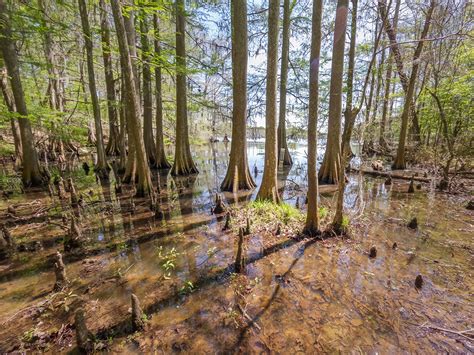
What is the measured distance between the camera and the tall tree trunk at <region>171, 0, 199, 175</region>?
9172mm

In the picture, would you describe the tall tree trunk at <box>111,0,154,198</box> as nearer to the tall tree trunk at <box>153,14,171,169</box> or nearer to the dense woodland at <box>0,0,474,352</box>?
the dense woodland at <box>0,0,474,352</box>

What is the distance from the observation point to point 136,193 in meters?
7.22

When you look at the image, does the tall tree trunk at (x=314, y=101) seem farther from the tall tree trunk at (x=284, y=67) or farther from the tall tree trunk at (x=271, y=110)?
the tall tree trunk at (x=284, y=67)

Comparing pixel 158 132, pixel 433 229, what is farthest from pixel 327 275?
pixel 158 132

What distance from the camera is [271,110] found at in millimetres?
5566

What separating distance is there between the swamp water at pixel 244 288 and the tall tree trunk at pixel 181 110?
18.6 ft

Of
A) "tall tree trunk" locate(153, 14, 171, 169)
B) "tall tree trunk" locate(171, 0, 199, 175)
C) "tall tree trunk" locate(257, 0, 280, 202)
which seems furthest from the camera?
"tall tree trunk" locate(153, 14, 171, 169)

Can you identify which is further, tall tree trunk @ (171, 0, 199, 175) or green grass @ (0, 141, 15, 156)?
green grass @ (0, 141, 15, 156)

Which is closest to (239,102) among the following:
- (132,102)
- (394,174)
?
(132,102)

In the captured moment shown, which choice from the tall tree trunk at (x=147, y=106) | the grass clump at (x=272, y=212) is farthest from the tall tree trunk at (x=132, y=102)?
the tall tree trunk at (x=147, y=106)

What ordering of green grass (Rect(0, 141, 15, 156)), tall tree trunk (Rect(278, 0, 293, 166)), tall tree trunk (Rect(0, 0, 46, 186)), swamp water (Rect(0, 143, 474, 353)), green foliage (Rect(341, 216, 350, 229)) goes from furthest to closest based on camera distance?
green grass (Rect(0, 141, 15, 156)) < tall tree trunk (Rect(278, 0, 293, 166)) < tall tree trunk (Rect(0, 0, 46, 186)) < green foliage (Rect(341, 216, 350, 229)) < swamp water (Rect(0, 143, 474, 353))

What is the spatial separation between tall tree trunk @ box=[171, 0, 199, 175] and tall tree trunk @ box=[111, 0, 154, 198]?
245 cm

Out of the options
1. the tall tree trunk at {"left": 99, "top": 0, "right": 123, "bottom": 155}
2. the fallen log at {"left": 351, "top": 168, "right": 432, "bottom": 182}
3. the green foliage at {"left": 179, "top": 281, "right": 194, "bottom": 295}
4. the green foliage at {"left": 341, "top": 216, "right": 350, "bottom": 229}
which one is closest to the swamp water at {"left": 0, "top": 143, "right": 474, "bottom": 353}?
the green foliage at {"left": 179, "top": 281, "right": 194, "bottom": 295}

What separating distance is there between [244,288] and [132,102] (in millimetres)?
5830
